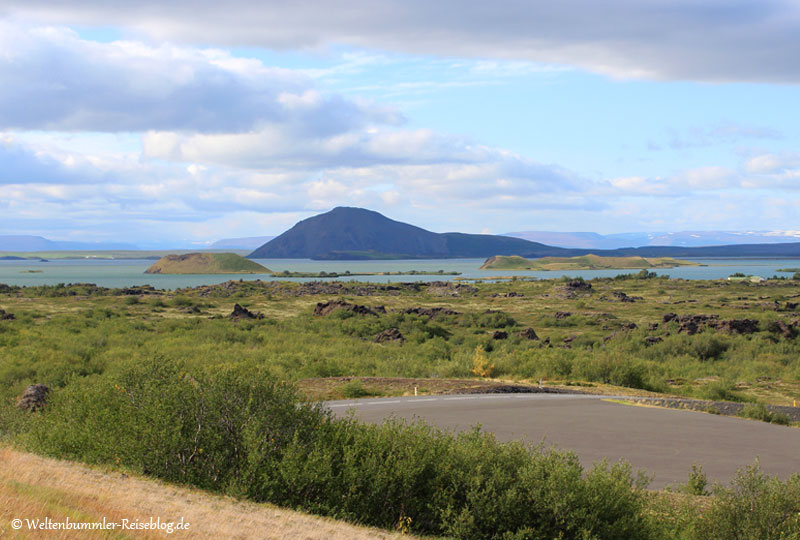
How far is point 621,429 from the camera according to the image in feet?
53.7

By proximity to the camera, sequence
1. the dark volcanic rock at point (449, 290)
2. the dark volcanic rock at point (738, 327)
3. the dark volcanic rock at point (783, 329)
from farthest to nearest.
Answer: the dark volcanic rock at point (449, 290) → the dark volcanic rock at point (738, 327) → the dark volcanic rock at point (783, 329)

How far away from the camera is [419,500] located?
9.44 metres

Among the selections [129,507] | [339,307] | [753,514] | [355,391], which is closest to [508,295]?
[339,307]

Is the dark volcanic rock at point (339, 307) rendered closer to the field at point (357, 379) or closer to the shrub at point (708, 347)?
the field at point (357, 379)

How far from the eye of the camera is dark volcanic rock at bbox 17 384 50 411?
16406mm

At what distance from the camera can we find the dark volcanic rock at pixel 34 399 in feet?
53.8

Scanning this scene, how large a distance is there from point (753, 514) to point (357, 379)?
1567 centimetres

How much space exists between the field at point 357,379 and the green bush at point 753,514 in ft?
0.20

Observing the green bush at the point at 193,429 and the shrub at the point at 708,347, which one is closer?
the green bush at the point at 193,429

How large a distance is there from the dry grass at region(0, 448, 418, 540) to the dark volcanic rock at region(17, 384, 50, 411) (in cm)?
774

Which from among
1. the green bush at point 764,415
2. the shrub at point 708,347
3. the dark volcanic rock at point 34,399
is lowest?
the shrub at point 708,347

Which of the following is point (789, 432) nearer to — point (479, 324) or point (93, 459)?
point (93, 459)

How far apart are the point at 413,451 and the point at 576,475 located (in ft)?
6.91

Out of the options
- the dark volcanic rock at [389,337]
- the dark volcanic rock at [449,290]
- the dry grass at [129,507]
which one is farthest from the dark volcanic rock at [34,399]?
the dark volcanic rock at [449,290]
